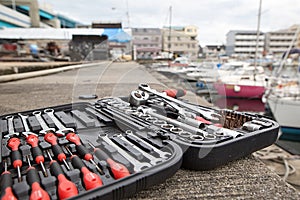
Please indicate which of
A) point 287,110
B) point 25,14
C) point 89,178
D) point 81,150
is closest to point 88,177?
point 89,178

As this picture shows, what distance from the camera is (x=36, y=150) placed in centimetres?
50

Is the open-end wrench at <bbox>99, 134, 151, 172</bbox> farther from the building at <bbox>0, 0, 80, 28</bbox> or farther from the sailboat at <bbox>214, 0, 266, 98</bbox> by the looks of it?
the building at <bbox>0, 0, 80, 28</bbox>

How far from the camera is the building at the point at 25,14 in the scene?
11.6m

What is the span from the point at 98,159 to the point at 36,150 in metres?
0.15

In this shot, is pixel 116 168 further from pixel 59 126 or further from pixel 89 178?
pixel 59 126

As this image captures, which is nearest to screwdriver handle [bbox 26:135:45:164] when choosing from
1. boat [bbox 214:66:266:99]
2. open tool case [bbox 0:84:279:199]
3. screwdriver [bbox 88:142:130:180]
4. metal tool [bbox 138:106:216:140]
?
open tool case [bbox 0:84:279:199]

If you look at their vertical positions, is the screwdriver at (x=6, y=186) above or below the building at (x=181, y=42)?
below

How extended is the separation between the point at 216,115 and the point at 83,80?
3.43 ft

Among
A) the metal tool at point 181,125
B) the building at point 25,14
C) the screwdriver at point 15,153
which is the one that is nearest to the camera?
the screwdriver at point 15,153

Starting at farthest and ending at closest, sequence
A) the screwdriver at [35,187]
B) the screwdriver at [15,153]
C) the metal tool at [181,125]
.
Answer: the metal tool at [181,125] < the screwdriver at [15,153] < the screwdriver at [35,187]

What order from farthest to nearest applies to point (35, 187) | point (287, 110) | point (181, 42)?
point (287, 110) → point (181, 42) → point (35, 187)

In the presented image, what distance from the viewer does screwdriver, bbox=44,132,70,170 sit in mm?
474

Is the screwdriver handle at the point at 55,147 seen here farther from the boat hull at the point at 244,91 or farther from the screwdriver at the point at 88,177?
the boat hull at the point at 244,91

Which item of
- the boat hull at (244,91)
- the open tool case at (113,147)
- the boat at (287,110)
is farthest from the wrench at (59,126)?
the boat hull at (244,91)
